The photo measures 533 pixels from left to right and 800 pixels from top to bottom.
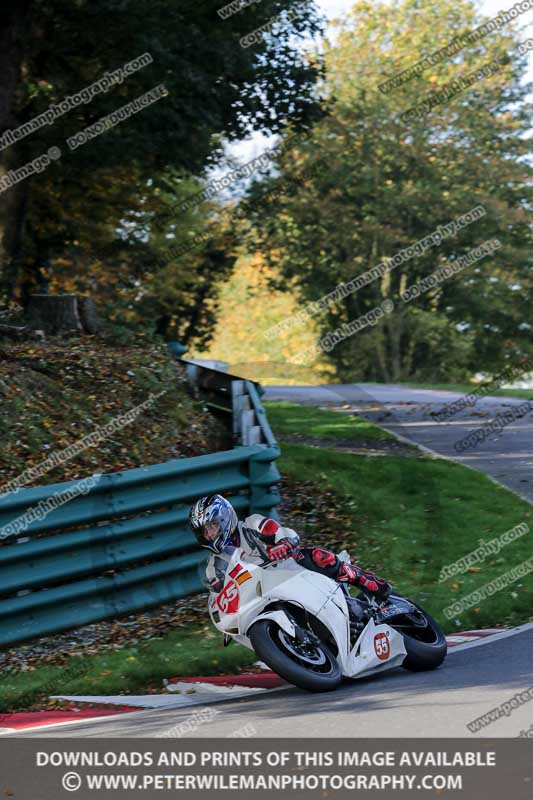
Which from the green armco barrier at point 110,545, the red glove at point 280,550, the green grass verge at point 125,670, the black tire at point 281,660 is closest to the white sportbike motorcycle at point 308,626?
the black tire at point 281,660

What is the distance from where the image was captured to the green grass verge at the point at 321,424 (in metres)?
19.1

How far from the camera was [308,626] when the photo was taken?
290 inches

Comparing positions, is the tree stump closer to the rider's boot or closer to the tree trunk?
the tree trunk

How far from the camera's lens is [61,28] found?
731 inches

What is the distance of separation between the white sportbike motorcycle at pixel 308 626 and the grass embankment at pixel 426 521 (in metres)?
1.85

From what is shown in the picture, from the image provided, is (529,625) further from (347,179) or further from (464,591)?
(347,179)

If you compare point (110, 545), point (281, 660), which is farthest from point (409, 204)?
point (281, 660)

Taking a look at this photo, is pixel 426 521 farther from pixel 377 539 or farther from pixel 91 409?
pixel 91 409

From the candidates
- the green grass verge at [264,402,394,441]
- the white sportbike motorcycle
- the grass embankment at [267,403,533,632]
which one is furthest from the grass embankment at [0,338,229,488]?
the green grass verge at [264,402,394,441]

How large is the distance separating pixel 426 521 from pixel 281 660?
5877mm

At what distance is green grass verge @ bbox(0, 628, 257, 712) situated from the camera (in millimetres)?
7816

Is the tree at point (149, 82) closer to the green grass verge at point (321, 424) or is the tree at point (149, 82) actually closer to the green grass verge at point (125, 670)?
the green grass verge at point (321, 424)

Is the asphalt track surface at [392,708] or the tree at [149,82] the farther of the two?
the tree at [149,82]
